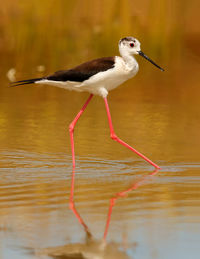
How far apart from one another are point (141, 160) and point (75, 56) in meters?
6.45

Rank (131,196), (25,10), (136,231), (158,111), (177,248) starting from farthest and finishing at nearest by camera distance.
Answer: (25,10)
(158,111)
(131,196)
(136,231)
(177,248)

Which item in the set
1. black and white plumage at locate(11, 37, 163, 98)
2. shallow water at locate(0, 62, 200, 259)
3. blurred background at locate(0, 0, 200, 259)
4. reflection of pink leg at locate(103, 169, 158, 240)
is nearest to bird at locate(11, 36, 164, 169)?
black and white plumage at locate(11, 37, 163, 98)

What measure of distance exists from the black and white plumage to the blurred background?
65 cm

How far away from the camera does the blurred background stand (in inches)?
188

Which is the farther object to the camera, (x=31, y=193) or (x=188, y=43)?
(x=188, y=43)

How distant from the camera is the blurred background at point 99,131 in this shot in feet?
15.7

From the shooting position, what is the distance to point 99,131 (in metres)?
8.59

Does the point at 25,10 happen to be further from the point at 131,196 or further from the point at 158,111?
the point at 131,196

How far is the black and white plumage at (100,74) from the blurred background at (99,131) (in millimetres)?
653

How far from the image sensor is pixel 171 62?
13211 millimetres

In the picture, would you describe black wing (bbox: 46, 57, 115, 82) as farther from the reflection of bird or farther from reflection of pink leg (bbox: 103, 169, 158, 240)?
the reflection of bird

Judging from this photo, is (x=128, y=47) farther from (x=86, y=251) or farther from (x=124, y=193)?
(x=86, y=251)

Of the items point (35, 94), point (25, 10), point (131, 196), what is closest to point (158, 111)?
point (35, 94)

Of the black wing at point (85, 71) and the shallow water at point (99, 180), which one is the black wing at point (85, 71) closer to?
the black wing at point (85, 71)
